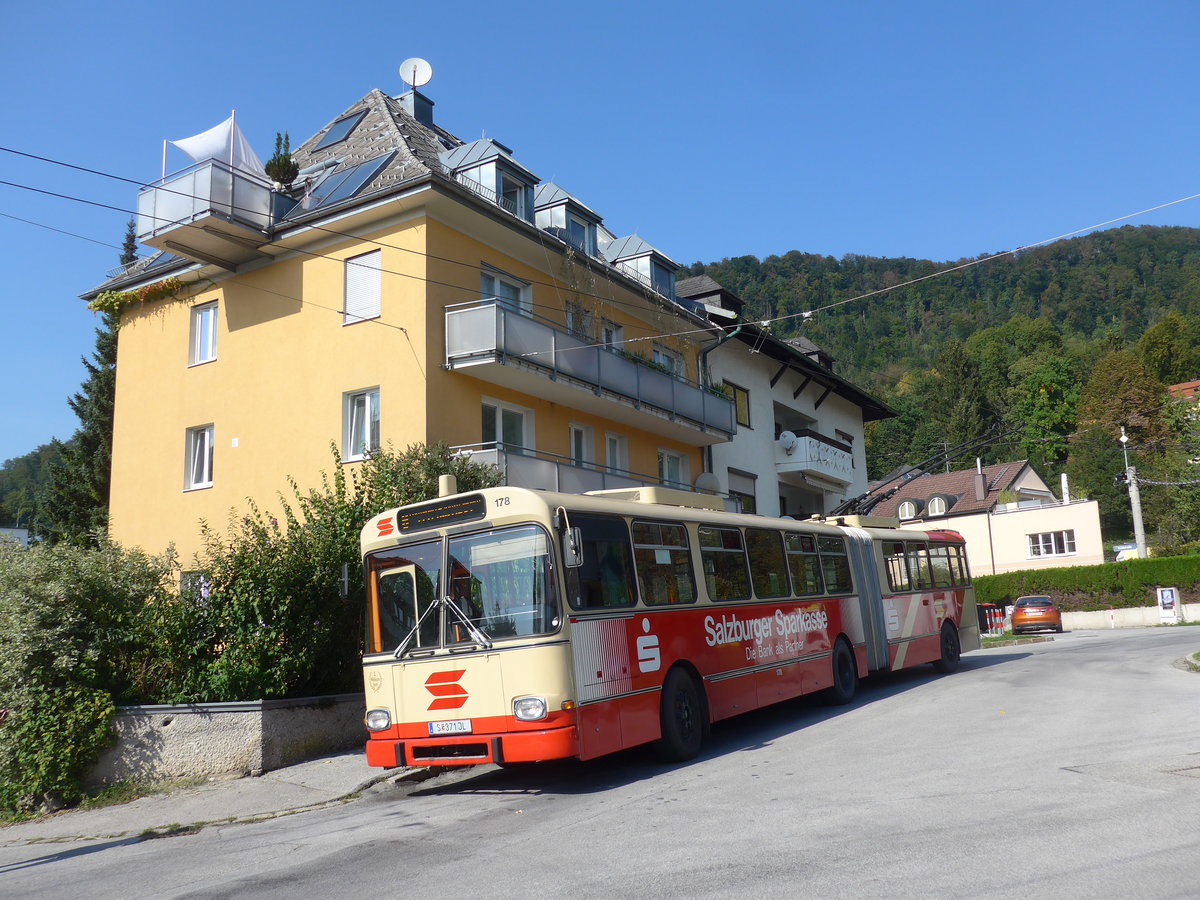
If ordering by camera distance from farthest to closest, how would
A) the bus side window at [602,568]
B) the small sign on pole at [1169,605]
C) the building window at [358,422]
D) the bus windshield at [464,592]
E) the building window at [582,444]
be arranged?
1. the small sign on pole at [1169,605]
2. the building window at [582,444]
3. the building window at [358,422]
4. the bus side window at [602,568]
5. the bus windshield at [464,592]

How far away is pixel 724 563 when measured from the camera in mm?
12375

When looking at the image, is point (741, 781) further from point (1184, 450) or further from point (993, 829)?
point (1184, 450)

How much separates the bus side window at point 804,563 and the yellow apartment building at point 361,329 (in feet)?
19.8

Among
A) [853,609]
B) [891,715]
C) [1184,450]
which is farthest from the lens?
[1184,450]

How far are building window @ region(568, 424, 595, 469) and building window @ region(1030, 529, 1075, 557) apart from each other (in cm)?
4147

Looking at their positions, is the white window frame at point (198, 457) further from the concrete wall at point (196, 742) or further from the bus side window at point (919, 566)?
the bus side window at point (919, 566)

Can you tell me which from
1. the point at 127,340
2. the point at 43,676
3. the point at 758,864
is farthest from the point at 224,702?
the point at 127,340

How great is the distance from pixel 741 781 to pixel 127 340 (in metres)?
20.2

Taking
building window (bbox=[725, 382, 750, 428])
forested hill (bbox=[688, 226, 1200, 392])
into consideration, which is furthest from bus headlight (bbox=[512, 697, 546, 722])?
forested hill (bbox=[688, 226, 1200, 392])

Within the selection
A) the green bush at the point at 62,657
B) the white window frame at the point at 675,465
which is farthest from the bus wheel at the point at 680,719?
the white window frame at the point at 675,465

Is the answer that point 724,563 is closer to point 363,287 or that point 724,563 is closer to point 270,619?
point 270,619

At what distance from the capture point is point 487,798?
954 centimetres

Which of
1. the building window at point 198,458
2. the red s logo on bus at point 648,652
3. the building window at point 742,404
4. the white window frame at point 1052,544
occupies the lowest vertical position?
the red s logo on bus at point 648,652

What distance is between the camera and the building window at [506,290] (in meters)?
20.6
